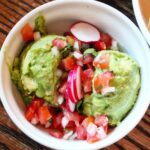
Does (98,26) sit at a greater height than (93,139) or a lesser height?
greater

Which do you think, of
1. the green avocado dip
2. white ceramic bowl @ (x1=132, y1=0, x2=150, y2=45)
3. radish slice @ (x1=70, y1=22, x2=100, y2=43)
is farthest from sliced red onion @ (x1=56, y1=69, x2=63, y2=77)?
white ceramic bowl @ (x1=132, y1=0, x2=150, y2=45)

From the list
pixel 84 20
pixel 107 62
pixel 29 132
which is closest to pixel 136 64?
pixel 107 62

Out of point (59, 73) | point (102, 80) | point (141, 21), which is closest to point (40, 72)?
point (59, 73)

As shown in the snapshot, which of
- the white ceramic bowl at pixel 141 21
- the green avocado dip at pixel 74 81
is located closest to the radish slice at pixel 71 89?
the green avocado dip at pixel 74 81

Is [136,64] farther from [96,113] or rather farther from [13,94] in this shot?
[13,94]

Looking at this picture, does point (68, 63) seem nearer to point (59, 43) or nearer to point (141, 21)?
point (59, 43)

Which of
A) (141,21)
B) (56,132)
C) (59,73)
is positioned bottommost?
(56,132)
